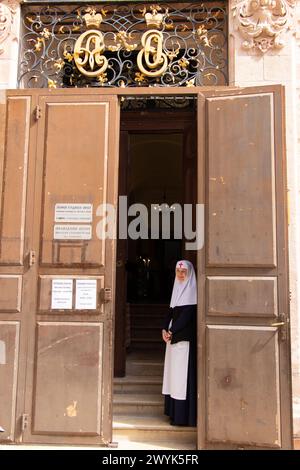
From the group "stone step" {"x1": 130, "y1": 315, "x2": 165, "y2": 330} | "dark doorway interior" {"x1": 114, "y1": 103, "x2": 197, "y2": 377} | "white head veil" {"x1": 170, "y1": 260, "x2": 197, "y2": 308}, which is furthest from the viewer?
"stone step" {"x1": 130, "y1": 315, "x2": 165, "y2": 330}

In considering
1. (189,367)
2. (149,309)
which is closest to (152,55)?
(189,367)

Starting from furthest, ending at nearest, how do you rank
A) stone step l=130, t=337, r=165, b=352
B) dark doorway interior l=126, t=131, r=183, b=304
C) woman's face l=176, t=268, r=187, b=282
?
dark doorway interior l=126, t=131, r=183, b=304 → stone step l=130, t=337, r=165, b=352 → woman's face l=176, t=268, r=187, b=282

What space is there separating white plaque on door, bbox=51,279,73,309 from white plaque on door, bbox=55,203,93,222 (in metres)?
0.54

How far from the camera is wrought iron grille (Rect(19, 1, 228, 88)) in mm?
4211

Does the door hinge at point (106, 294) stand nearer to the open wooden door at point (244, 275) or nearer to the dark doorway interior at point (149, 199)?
the open wooden door at point (244, 275)

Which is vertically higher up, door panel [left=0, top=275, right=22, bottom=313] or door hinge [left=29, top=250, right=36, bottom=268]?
door hinge [left=29, top=250, right=36, bottom=268]

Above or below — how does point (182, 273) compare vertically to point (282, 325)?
above

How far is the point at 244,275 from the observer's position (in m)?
3.68

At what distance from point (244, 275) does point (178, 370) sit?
1095 mm

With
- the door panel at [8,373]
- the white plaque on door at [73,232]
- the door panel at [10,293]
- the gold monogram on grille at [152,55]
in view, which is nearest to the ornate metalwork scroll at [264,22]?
the gold monogram on grille at [152,55]

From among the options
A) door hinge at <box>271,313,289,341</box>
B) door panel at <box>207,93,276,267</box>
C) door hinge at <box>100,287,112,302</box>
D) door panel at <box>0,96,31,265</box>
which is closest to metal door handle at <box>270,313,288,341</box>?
door hinge at <box>271,313,289,341</box>

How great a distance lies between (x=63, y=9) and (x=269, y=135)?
95.3 inches

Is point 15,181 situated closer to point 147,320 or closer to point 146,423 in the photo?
point 146,423

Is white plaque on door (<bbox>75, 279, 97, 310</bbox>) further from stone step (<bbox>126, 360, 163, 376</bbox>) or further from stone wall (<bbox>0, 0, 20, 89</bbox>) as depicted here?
stone wall (<bbox>0, 0, 20, 89</bbox>)
